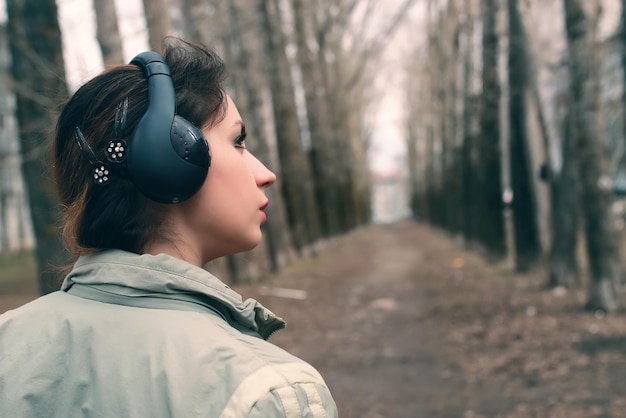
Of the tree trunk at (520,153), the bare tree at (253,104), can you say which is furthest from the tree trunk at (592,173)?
the bare tree at (253,104)

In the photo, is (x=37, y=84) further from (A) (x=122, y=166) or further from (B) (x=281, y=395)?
(B) (x=281, y=395)

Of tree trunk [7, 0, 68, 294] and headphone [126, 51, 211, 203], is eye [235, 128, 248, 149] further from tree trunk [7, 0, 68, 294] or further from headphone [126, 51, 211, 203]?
tree trunk [7, 0, 68, 294]

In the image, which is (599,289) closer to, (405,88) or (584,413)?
(584,413)

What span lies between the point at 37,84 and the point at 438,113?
99.0ft

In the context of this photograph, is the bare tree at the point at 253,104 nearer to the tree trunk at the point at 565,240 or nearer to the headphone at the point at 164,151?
the tree trunk at the point at 565,240

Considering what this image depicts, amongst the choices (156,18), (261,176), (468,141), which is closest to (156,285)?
(261,176)

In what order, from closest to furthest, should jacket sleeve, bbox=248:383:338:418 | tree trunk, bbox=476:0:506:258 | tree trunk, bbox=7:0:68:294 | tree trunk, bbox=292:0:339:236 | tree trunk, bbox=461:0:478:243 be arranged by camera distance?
1. jacket sleeve, bbox=248:383:338:418
2. tree trunk, bbox=7:0:68:294
3. tree trunk, bbox=476:0:506:258
4. tree trunk, bbox=461:0:478:243
5. tree trunk, bbox=292:0:339:236

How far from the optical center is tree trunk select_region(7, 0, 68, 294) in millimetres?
8414

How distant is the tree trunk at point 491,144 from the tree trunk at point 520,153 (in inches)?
101

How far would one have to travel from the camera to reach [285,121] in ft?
77.2

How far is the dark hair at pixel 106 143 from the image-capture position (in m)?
1.81

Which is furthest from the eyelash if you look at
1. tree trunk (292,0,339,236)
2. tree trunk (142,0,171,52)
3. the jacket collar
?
tree trunk (292,0,339,236)

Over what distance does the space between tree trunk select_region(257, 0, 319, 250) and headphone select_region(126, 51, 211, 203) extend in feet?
69.0

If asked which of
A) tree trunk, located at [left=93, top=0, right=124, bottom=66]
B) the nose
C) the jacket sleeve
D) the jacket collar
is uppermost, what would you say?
tree trunk, located at [left=93, top=0, right=124, bottom=66]
